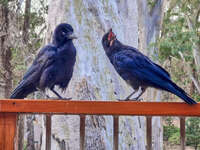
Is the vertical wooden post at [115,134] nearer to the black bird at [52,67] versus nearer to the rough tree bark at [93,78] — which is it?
the black bird at [52,67]

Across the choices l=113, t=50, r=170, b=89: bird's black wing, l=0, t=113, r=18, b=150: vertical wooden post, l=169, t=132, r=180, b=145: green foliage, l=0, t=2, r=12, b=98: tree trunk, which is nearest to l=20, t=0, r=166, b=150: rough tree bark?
l=113, t=50, r=170, b=89: bird's black wing

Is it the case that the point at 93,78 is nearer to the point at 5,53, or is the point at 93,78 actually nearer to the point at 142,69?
the point at 142,69

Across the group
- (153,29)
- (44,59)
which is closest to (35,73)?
(44,59)

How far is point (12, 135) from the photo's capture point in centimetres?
187

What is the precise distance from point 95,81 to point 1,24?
4989 millimetres

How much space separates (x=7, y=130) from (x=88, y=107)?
0.40 meters

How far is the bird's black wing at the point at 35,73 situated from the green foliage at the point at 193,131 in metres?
7.66

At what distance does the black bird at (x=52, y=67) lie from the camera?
80.9 inches

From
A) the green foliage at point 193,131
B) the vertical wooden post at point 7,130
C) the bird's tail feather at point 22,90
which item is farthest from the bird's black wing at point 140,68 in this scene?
the green foliage at point 193,131

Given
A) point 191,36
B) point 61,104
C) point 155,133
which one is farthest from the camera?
point 191,36

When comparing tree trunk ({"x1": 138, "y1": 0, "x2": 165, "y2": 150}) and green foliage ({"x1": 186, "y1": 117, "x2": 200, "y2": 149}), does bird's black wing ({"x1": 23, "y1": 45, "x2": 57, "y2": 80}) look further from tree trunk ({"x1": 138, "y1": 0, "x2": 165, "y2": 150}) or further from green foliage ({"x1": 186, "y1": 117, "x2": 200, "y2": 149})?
green foliage ({"x1": 186, "y1": 117, "x2": 200, "y2": 149})

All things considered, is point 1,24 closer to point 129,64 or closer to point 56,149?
point 56,149

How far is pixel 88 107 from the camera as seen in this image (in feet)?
6.03

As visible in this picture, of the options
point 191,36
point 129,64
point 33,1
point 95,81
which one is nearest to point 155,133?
point 191,36
